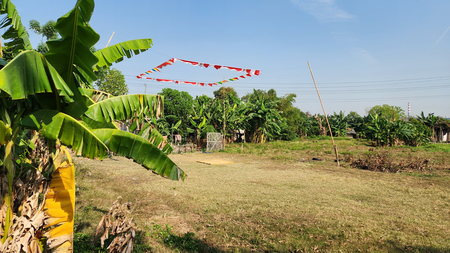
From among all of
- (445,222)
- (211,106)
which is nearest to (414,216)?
(445,222)

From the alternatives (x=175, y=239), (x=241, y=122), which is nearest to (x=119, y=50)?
(x=175, y=239)

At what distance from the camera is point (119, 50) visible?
4504 millimetres

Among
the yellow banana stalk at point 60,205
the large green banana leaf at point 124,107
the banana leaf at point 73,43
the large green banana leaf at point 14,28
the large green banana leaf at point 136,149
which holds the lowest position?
the yellow banana stalk at point 60,205

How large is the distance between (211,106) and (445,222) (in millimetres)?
20319

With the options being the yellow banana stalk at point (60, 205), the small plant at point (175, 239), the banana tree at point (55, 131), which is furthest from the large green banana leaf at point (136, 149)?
the small plant at point (175, 239)

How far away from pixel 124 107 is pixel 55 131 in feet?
4.67

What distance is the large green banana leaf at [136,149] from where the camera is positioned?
316 centimetres

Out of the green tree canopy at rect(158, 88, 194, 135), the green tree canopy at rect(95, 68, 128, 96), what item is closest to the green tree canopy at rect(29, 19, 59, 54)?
the green tree canopy at rect(95, 68, 128, 96)

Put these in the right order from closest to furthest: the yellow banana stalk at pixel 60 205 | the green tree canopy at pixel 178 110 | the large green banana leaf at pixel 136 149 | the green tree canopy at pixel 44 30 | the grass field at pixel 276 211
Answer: the yellow banana stalk at pixel 60 205 < the large green banana leaf at pixel 136 149 < the grass field at pixel 276 211 < the green tree canopy at pixel 44 30 < the green tree canopy at pixel 178 110

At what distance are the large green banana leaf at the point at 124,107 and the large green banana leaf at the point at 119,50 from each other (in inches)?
29.9

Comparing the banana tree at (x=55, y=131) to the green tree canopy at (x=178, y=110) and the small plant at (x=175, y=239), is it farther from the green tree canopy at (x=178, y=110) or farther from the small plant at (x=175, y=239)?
the green tree canopy at (x=178, y=110)

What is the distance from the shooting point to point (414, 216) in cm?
543

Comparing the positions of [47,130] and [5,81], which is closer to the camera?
[5,81]

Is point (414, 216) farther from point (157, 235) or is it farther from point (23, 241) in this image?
point (23, 241)
